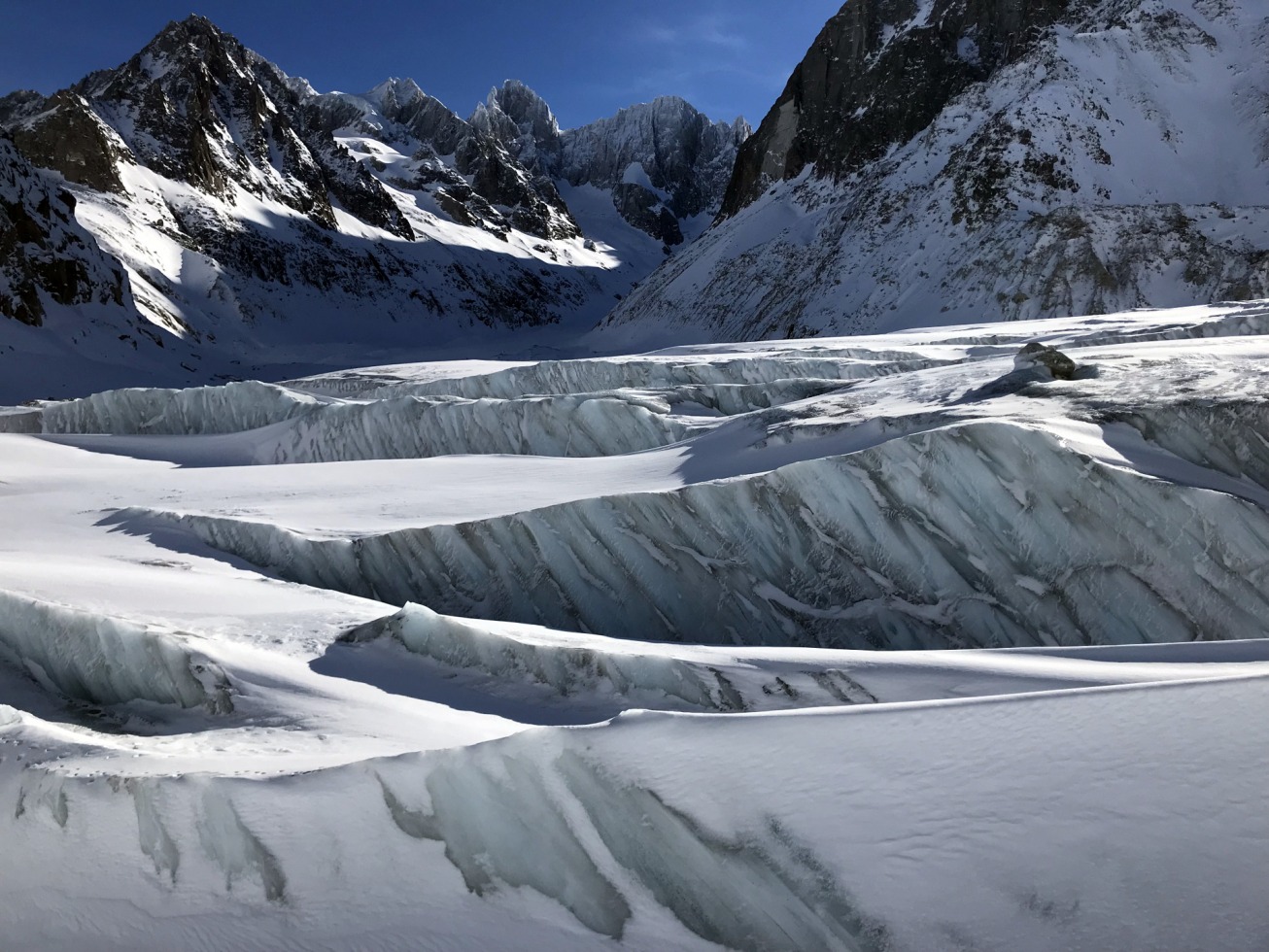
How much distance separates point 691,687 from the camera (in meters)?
3.63

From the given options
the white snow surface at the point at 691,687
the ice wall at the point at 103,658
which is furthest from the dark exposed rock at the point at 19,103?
the ice wall at the point at 103,658

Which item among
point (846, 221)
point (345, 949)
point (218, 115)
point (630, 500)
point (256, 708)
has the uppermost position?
point (218, 115)

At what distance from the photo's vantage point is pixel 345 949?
2.05 m

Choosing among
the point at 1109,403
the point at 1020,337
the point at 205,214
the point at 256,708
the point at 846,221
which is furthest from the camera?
the point at 205,214

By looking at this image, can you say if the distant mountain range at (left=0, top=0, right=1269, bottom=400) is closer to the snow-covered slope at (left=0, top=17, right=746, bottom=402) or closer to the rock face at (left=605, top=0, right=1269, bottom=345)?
the rock face at (left=605, top=0, right=1269, bottom=345)

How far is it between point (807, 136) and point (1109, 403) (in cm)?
4820

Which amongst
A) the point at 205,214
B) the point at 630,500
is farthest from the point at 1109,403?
A: the point at 205,214

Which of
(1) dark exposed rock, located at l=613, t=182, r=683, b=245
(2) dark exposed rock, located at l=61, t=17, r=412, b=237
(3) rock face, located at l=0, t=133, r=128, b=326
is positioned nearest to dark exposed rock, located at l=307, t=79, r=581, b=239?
(2) dark exposed rock, located at l=61, t=17, r=412, b=237

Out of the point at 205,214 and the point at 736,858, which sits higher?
the point at 205,214

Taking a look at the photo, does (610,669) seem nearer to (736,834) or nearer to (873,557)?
(736,834)

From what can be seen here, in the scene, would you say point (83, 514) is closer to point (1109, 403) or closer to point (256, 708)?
point (256, 708)

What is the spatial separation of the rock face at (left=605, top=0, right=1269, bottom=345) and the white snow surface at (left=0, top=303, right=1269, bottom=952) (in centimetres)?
2231

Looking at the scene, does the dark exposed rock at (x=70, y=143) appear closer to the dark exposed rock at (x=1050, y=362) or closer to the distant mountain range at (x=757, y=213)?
the distant mountain range at (x=757, y=213)

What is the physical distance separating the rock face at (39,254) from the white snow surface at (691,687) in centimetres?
2436
